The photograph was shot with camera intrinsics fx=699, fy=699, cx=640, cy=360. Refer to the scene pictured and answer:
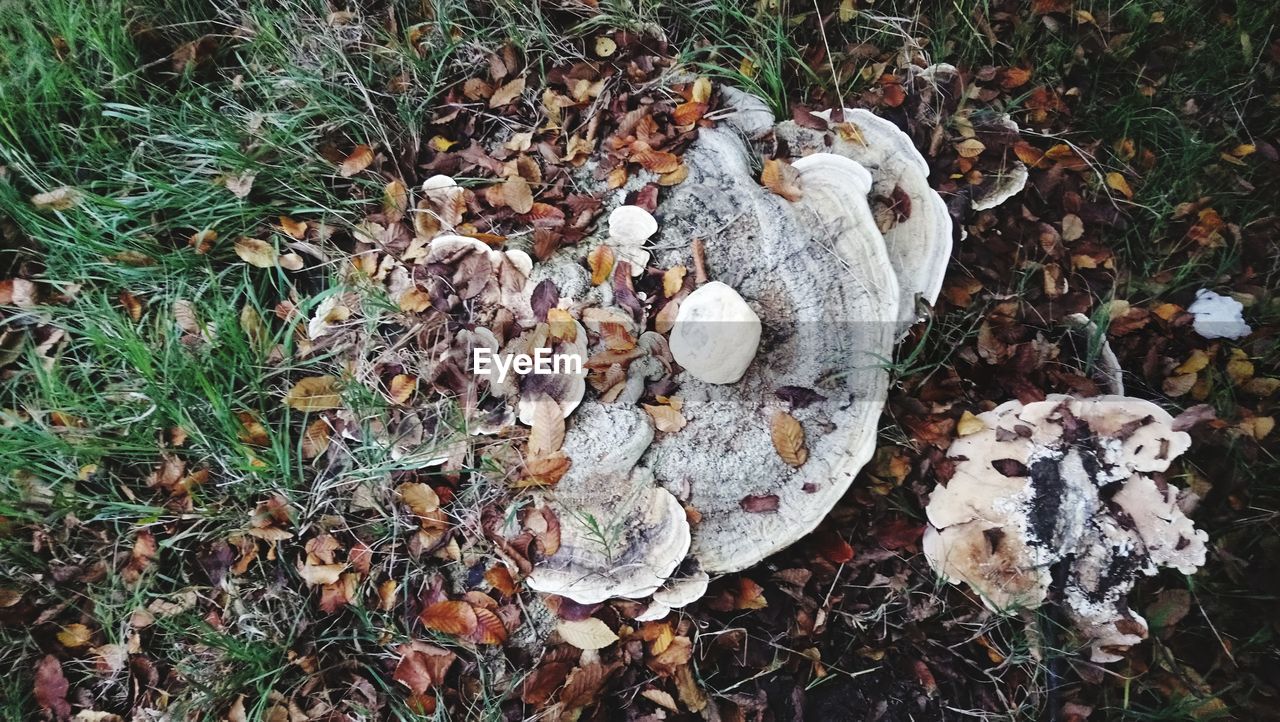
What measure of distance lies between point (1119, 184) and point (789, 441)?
2280mm

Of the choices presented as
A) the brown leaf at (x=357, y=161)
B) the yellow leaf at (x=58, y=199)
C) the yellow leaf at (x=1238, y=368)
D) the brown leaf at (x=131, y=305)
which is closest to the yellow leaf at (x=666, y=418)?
the brown leaf at (x=357, y=161)

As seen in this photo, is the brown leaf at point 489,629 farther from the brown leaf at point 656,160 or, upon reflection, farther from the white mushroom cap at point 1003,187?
the white mushroom cap at point 1003,187

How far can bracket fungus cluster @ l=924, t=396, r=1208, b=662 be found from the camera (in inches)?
107

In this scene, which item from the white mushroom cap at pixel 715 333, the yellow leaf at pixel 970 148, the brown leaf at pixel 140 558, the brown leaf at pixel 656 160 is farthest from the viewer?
the yellow leaf at pixel 970 148

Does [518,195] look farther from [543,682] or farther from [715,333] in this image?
[543,682]

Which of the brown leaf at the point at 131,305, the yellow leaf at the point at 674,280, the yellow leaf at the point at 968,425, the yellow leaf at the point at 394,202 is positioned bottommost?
the yellow leaf at the point at 968,425

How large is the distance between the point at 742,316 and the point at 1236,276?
2.69 m

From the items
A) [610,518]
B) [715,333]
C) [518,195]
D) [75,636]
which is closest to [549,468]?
[610,518]

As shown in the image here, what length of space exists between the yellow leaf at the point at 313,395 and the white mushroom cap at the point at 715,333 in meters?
1.58

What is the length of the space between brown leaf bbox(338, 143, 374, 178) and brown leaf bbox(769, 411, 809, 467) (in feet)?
7.74

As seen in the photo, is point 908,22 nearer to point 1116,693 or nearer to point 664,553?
point 664,553

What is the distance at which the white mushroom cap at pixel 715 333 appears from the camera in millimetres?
2561

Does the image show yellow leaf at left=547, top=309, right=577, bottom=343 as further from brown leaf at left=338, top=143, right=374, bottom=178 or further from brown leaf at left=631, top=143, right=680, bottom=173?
brown leaf at left=338, top=143, right=374, bottom=178

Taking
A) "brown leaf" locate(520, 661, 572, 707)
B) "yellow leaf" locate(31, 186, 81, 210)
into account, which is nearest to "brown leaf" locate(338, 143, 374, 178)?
"yellow leaf" locate(31, 186, 81, 210)
